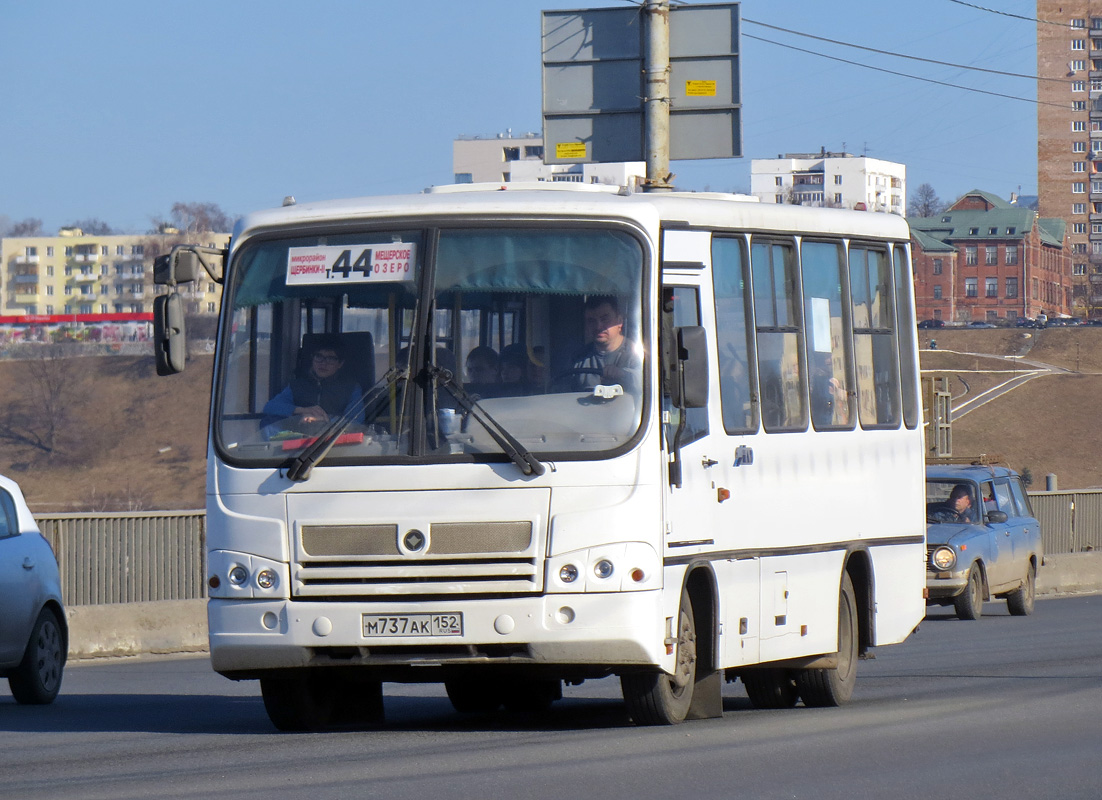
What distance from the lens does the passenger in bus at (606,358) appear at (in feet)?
31.2

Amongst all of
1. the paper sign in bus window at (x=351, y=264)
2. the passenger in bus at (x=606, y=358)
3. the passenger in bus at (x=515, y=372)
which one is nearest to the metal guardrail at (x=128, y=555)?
the paper sign in bus window at (x=351, y=264)

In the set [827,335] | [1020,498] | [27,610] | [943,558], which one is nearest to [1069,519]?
[1020,498]

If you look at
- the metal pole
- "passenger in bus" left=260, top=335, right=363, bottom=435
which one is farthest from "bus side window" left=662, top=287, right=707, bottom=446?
the metal pole

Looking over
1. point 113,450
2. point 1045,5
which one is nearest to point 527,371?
point 113,450

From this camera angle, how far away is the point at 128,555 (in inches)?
773

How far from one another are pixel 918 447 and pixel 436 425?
4.61 meters

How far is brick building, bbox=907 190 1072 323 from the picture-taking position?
175m

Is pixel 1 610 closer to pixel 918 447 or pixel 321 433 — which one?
pixel 321 433

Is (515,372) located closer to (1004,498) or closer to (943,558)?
(943,558)

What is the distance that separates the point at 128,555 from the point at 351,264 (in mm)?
10594

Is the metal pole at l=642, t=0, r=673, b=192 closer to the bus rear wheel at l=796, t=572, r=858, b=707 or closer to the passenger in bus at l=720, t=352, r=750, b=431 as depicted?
the bus rear wheel at l=796, t=572, r=858, b=707

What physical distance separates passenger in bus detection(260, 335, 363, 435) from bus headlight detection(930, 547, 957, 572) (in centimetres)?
1440

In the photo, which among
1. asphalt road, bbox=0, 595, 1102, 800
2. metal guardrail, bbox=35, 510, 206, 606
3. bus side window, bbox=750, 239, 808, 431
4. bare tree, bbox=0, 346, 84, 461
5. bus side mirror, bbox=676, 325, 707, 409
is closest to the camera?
asphalt road, bbox=0, 595, 1102, 800

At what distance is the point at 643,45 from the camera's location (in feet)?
61.8
